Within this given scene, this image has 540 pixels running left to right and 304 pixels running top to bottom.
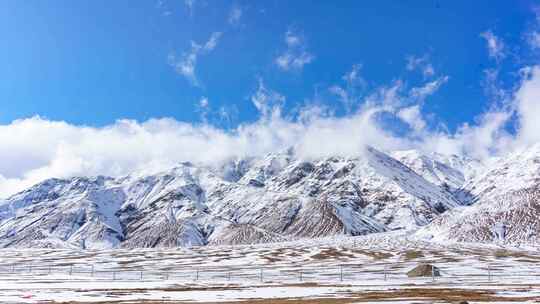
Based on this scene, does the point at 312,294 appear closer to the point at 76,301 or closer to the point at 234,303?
the point at 234,303

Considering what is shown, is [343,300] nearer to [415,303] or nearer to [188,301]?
[415,303]

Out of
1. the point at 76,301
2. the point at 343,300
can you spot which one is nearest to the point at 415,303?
the point at 343,300

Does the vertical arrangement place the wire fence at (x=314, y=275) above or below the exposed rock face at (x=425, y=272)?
below

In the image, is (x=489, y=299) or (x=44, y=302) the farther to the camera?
(x=44, y=302)

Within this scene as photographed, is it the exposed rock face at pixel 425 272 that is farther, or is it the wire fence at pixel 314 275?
the exposed rock face at pixel 425 272

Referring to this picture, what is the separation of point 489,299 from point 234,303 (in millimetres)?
23157

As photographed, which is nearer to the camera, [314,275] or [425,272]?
[425,272]

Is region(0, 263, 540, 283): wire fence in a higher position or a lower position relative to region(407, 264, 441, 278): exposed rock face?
lower

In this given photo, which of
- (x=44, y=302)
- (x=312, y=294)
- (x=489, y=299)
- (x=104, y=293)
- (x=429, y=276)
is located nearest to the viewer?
(x=489, y=299)

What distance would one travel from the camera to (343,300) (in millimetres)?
48469

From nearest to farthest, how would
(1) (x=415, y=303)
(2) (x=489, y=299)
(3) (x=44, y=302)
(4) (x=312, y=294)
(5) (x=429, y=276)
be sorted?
(1) (x=415, y=303), (2) (x=489, y=299), (3) (x=44, y=302), (4) (x=312, y=294), (5) (x=429, y=276)

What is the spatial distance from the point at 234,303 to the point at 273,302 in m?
3.62

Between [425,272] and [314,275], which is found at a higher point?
[425,272]

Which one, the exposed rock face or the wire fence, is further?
the exposed rock face
